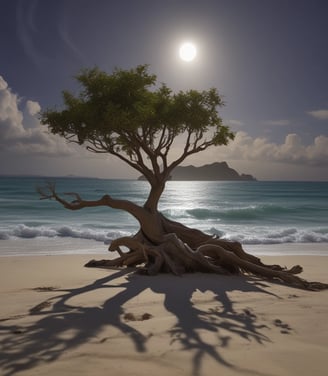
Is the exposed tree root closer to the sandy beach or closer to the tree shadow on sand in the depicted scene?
the sandy beach

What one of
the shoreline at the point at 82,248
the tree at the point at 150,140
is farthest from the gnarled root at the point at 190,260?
the shoreline at the point at 82,248

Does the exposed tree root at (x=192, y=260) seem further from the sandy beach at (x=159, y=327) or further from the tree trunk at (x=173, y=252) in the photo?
the sandy beach at (x=159, y=327)

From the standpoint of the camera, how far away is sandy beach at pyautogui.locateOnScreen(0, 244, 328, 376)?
4508 millimetres

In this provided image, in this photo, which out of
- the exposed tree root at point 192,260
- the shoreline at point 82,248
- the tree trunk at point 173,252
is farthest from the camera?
the shoreline at point 82,248

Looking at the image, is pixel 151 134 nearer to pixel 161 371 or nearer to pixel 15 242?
pixel 161 371

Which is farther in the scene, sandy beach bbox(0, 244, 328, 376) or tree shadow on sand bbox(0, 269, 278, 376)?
tree shadow on sand bbox(0, 269, 278, 376)

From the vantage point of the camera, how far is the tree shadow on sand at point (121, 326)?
15.6 feet

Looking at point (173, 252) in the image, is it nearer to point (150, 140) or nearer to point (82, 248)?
point (150, 140)

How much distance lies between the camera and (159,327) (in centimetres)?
598

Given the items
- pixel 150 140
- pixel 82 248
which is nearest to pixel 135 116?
pixel 150 140

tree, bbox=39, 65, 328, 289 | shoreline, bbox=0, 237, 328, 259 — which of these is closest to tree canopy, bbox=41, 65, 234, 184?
tree, bbox=39, 65, 328, 289

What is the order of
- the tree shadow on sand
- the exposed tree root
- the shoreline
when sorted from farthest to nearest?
the shoreline < the exposed tree root < the tree shadow on sand

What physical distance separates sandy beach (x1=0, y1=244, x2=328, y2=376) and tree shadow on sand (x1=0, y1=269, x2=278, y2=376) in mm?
16

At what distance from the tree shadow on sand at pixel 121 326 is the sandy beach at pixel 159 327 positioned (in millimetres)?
16
